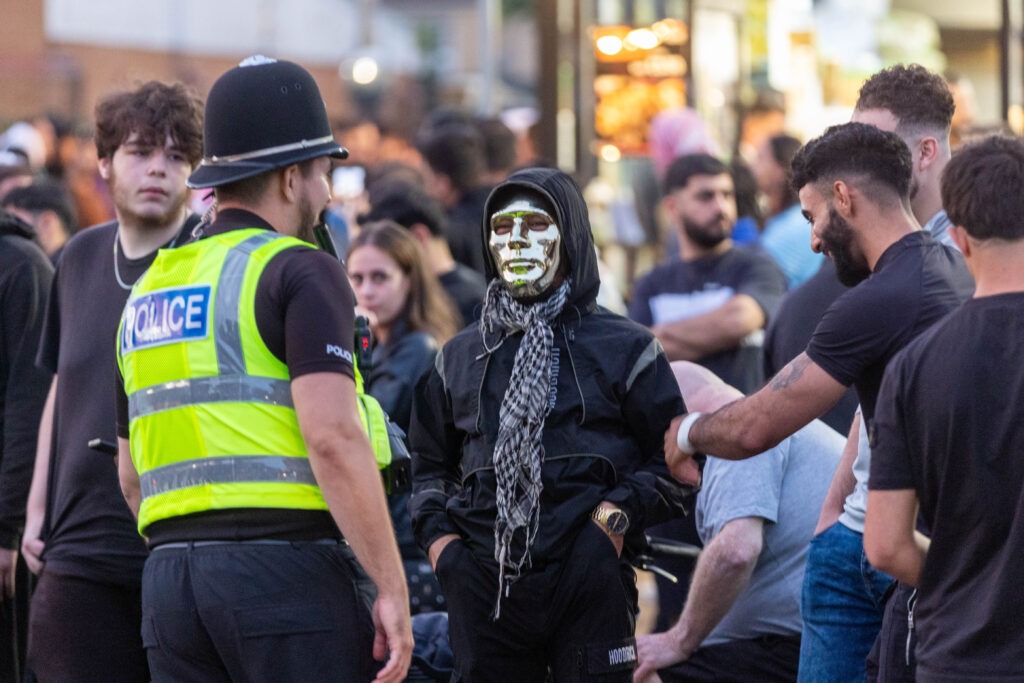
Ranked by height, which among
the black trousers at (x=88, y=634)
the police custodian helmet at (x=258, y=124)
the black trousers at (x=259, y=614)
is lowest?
the black trousers at (x=88, y=634)

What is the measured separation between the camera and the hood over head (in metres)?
4.49

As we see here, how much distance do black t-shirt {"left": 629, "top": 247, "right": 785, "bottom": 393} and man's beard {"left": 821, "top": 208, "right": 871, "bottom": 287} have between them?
3.07 metres

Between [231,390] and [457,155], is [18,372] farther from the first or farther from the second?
[457,155]

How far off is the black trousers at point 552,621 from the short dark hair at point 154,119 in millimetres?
1637

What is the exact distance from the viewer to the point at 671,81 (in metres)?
13.2

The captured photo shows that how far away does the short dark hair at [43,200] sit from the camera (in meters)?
7.77

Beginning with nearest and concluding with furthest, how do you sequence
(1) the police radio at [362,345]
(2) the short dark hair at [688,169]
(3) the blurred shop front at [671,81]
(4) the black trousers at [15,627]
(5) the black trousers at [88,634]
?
(1) the police radio at [362,345]
(5) the black trousers at [88,634]
(4) the black trousers at [15,627]
(2) the short dark hair at [688,169]
(3) the blurred shop front at [671,81]

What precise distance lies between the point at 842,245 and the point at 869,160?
24cm

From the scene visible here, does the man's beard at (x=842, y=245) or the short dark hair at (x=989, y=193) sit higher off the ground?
the short dark hair at (x=989, y=193)

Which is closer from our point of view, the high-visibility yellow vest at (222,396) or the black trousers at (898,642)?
the high-visibility yellow vest at (222,396)

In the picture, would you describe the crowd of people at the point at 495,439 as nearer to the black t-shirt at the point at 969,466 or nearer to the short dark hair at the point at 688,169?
the black t-shirt at the point at 969,466

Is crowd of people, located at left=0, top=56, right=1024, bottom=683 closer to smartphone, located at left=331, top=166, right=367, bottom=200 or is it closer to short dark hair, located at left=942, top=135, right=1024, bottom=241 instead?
short dark hair, located at left=942, top=135, right=1024, bottom=241

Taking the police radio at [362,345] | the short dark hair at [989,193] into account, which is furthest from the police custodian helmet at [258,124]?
the short dark hair at [989,193]

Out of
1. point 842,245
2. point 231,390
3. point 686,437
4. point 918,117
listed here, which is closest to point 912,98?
point 918,117
